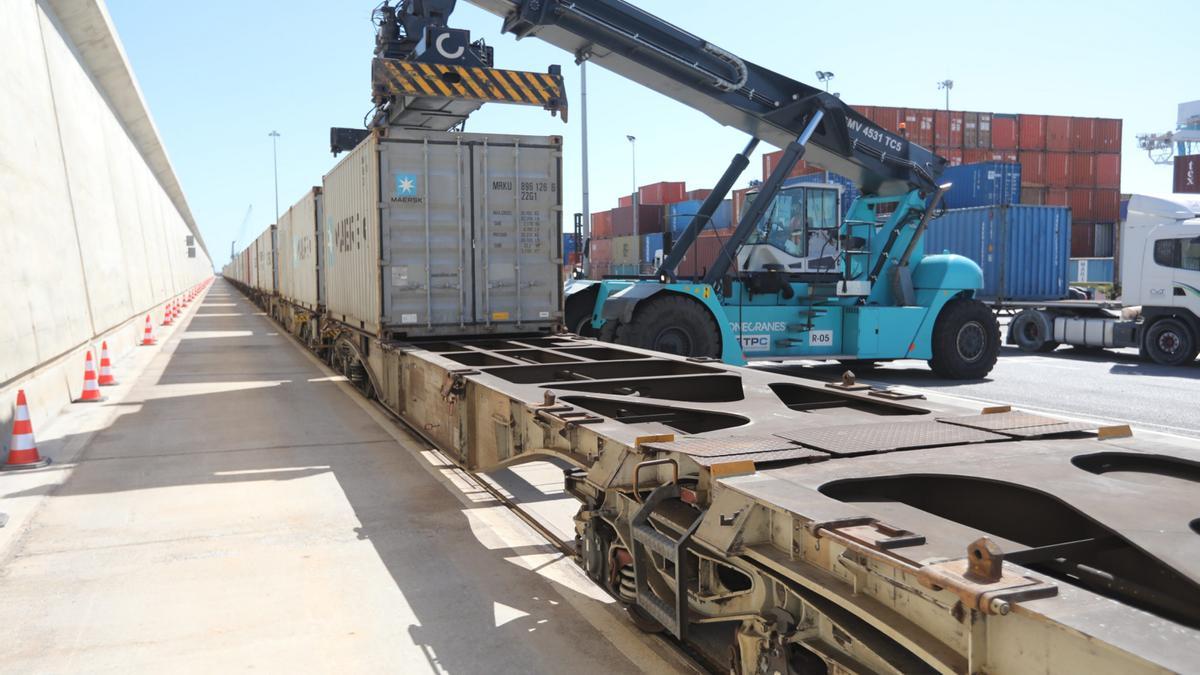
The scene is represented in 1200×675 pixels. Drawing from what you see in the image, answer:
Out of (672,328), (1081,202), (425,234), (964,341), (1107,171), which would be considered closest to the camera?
(425,234)

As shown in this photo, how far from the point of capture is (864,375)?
15.0 metres

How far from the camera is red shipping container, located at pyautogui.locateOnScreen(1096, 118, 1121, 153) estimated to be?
39.1 meters

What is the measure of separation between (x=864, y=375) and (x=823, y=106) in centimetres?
471

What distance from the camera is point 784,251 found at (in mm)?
13664

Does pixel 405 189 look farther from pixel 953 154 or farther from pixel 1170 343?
pixel 953 154

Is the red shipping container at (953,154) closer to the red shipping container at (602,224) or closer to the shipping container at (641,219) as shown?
the shipping container at (641,219)

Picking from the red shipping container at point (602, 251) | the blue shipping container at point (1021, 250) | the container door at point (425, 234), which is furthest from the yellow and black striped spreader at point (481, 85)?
the red shipping container at point (602, 251)

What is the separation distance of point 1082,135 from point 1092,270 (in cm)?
788

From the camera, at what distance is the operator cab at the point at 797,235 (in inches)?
533

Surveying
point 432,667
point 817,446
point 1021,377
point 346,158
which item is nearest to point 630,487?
point 817,446

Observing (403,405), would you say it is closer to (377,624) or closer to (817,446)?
(377,624)

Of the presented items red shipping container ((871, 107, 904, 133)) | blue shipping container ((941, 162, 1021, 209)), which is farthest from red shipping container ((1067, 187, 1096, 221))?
blue shipping container ((941, 162, 1021, 209))

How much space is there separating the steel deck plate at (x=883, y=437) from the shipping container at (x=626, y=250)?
3181cm

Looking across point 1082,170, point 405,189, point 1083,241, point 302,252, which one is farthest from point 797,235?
point 1082,170
